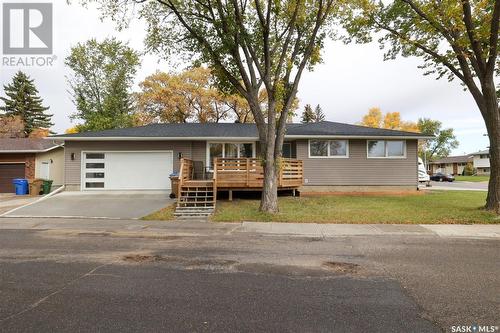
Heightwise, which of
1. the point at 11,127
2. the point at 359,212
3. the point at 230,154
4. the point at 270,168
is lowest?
the point at 359,212

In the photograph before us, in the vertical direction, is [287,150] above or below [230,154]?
above

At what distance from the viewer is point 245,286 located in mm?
4332

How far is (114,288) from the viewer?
4227 millimetres

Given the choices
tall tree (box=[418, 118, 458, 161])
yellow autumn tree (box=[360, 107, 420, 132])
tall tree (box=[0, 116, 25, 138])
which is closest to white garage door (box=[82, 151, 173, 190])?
tall tree (box=[0, 116, 25, 138])

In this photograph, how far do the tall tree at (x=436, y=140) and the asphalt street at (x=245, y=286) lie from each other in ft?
223

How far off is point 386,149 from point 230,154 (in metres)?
8.63

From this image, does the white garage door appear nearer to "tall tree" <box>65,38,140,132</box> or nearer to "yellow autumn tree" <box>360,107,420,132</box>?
"tall tree" <box>65,38,140,132</box>

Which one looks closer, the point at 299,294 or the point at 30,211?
the point at 299,294

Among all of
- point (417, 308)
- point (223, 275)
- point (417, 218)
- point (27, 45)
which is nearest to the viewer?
point (417, 308)

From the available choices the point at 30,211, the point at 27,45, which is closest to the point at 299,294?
the point at 30,211

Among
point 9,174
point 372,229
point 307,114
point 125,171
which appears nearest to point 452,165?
point 307,114

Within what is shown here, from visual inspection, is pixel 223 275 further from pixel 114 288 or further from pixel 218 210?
pixel 218 210

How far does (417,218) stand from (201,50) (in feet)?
32.3

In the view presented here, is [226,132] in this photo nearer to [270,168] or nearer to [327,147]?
[327,147]
